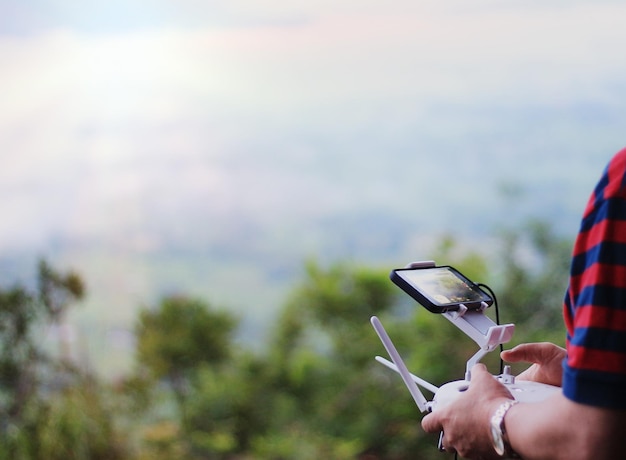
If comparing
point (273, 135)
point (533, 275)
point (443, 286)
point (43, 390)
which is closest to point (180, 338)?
point (43, 390)

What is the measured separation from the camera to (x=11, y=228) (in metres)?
2.68

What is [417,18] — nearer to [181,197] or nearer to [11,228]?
[181,197]

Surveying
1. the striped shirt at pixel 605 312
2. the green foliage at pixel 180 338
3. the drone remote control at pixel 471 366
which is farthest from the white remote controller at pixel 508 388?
the green foliage at pixel 180 338

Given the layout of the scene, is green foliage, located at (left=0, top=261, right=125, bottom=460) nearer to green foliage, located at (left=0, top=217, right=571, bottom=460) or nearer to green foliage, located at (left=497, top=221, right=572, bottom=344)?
green foliage, located at (left=0, top=217, right=571, bottom=460)

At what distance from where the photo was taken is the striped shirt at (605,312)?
675mm

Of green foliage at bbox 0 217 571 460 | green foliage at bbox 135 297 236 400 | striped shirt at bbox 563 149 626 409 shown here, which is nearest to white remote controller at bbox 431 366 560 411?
striped shirt at bbox 563 149 626 409

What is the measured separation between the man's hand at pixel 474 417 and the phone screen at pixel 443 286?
120 mm

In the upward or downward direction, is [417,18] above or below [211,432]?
above

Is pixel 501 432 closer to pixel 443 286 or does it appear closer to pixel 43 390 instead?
pixel 443 286

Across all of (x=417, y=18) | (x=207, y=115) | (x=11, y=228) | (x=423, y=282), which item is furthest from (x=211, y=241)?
(x=423, y=282)

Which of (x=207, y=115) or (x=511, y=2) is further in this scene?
(x=207, y=115)

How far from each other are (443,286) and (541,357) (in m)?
0.14

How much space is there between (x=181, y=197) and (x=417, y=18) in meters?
0.94

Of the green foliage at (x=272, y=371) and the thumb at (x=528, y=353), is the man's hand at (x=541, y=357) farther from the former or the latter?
the green foliage at (x=272, y=371)
